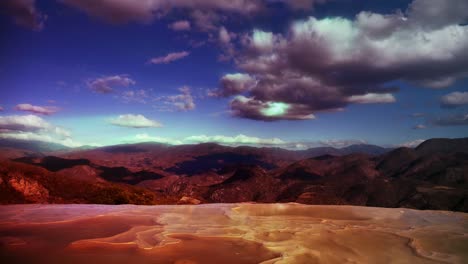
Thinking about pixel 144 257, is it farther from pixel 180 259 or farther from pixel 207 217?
pixel 207 217

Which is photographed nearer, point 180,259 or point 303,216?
point 180,259

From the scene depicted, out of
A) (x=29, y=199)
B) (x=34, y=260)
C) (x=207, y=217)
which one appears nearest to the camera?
(x=34, y=260)

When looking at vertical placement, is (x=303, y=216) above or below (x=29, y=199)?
above

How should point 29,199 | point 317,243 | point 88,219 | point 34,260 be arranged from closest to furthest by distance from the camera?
point 34,260, point 317,243, point 88,219, point 29,199

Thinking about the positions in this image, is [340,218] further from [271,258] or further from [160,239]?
[160,239]

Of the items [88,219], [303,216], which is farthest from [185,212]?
[303,216]

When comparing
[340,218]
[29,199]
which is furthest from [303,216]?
[29,199]
